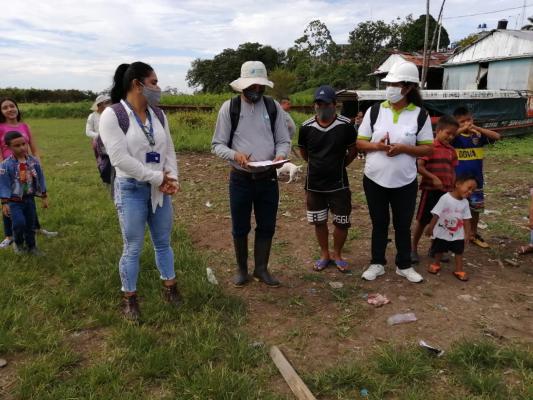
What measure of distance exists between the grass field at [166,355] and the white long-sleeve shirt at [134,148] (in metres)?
0.92

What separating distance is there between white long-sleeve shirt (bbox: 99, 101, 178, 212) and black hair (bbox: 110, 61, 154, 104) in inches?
5.3

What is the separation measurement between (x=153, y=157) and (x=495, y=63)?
23312mm

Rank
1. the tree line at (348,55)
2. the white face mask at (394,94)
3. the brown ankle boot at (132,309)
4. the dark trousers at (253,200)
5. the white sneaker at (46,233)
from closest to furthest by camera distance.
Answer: the brown ankle boot at (132,309) → the white face mask at (394,94) → the dark trousers at (253,200) → the white sneaker at (46,233) → the tree line at (348,55)

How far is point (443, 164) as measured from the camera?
390 centimetres

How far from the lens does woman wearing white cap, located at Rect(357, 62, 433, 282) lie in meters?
3.30

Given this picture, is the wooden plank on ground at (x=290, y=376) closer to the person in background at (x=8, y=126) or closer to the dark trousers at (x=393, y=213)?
the dark trousers at (x=393, y=213)

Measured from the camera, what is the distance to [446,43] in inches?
1751

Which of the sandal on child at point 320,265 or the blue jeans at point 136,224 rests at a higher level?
the blue jeans at point 136,224

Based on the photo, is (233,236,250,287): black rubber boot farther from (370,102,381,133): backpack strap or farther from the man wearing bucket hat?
(370,102,381,133): backpack strap

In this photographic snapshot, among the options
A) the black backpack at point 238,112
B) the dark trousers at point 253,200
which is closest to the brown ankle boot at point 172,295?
the dark trousers at point 253,200

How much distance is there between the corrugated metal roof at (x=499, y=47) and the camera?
1972 cm

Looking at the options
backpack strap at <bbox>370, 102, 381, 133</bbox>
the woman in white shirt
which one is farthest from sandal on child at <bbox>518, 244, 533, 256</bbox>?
the woman in white shirt

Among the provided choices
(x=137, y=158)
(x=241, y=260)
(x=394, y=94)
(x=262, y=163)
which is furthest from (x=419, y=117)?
(x=137, y=158)

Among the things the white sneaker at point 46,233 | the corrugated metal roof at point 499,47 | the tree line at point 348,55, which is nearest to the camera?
the white sneaker at point 46,233
